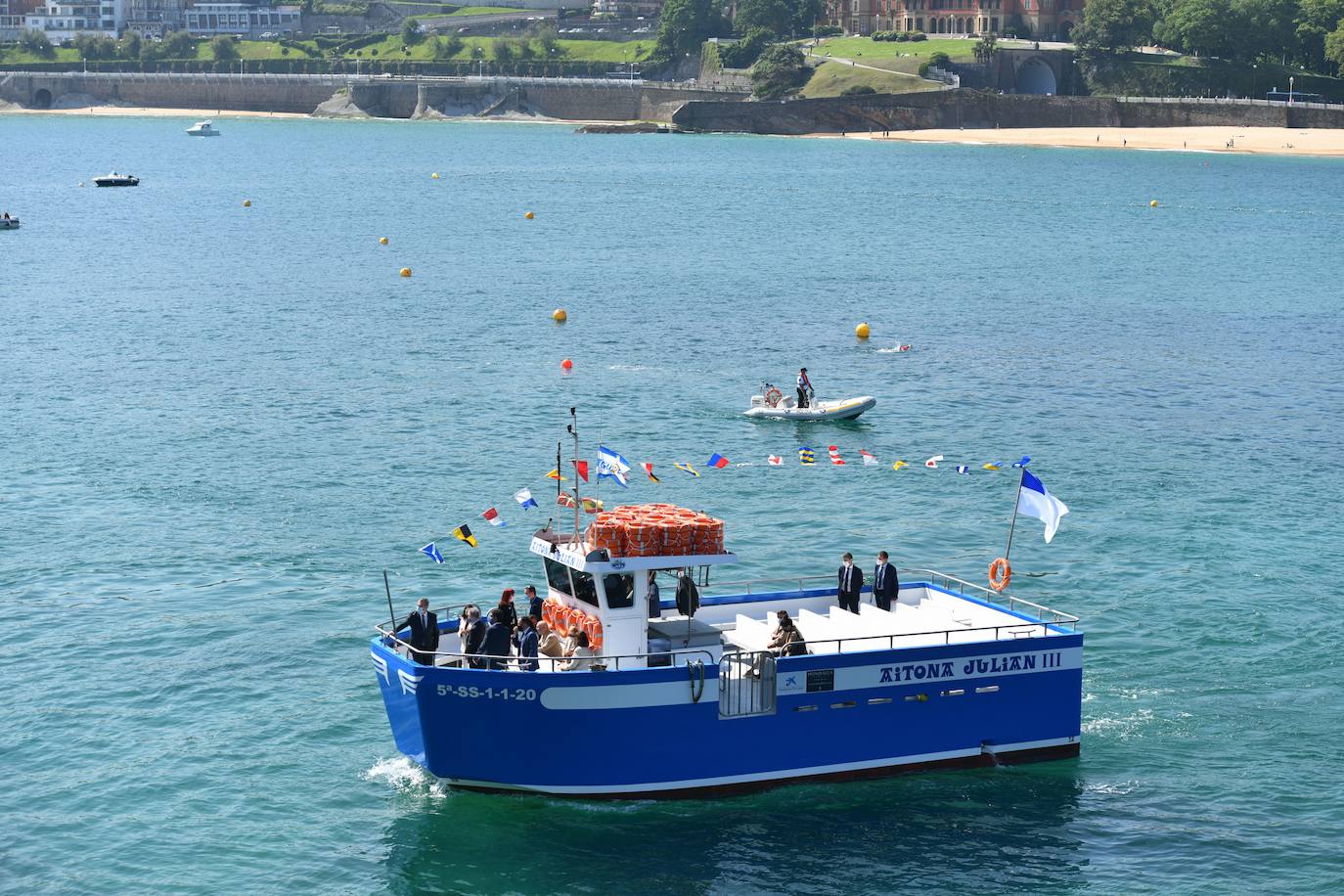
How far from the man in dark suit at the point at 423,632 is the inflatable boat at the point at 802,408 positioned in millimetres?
33441

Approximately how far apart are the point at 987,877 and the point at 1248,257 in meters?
100

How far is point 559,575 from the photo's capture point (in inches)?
1256

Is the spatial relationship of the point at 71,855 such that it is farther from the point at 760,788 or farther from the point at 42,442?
the point at 42,442

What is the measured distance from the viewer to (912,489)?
53.7 metres

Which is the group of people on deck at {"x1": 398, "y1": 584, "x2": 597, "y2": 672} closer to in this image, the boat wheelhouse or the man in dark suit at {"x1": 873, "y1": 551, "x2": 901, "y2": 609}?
the boat wheelhouse

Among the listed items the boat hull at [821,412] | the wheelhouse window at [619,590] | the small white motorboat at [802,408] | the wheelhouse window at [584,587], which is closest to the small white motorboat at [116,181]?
the small white motorboat at [802,408]

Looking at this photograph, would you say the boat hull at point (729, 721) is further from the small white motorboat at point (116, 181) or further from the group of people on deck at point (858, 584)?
the small white motorboat at point (116, 181)

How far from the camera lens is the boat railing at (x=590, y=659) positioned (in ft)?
A: 96.8

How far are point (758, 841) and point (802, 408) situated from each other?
3452 centimetres

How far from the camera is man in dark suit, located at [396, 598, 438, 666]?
99.6 feet

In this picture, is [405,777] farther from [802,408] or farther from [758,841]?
[802,408]

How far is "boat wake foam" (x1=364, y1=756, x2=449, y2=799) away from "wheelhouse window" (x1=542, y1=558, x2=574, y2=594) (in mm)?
4123

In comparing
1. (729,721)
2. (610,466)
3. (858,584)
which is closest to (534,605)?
(610,466)

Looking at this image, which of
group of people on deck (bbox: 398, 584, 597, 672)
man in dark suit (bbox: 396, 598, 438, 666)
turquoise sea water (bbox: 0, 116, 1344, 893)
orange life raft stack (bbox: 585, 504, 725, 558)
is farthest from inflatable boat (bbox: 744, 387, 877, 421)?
man in dark suit (bbox: 396, 598, 438, 666)
